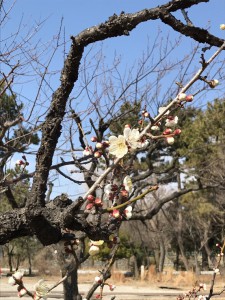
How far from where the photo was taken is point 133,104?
7.02m

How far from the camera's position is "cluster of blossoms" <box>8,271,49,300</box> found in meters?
1.65

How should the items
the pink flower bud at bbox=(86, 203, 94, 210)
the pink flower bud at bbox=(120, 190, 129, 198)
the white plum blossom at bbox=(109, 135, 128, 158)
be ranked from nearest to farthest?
the white plum blossom at bbox=(109, 135, 128, 158) < the pink flower bud at bbox=(86, 203, 94, 210) < the pink flower bud at bbox=(120, 190, 129, 198)

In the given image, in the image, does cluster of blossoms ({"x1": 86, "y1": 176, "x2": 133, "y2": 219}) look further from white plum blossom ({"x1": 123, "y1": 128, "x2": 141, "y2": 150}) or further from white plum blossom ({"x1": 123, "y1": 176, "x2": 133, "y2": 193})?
white plum blossom ({"x1": 123, "y1": 128, "x2": 141, "y2": 150})

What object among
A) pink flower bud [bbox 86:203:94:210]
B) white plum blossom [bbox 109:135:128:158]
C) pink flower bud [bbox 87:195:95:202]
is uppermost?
white plum blossom [bbox 109:135:128:158]

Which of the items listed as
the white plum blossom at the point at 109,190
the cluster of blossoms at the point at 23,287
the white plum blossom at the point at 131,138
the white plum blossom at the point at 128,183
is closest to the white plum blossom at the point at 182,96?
the white plum blossom at the point at 131,138

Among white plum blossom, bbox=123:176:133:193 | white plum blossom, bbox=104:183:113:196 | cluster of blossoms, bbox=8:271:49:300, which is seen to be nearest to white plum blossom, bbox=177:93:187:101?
white plum blossom, bbox=123:176:133:193

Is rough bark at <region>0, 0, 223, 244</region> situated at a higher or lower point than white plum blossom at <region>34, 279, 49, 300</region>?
higher

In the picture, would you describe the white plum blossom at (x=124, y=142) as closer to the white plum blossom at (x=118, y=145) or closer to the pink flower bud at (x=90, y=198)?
the white plum blossom at (x=118, y=145)

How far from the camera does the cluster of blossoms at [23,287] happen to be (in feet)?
5.42

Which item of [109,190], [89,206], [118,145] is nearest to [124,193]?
[109,190]

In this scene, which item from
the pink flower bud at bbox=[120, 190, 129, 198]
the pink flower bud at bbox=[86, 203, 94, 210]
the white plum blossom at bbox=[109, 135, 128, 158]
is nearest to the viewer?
the white plum blossom at bbox=[109, 135, 128, 158]

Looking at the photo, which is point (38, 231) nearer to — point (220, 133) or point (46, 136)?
point (46, 136)

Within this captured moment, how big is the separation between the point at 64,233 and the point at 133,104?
5257mm

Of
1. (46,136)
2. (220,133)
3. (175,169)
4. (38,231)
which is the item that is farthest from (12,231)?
(220,133)
